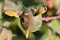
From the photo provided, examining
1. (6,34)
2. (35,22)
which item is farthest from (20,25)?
(35,22)

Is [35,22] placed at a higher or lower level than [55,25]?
higher

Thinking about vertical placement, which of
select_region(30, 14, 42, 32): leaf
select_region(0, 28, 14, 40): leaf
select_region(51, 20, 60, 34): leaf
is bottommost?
select_region(51, 20, 60, 34): leaf

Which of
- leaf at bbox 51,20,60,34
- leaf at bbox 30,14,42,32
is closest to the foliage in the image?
leaf at bbox 51,20,60,34

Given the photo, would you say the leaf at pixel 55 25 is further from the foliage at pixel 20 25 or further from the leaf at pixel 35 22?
the leaf at pixel 35 22

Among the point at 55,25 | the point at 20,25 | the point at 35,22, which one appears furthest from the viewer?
the point at 55,25

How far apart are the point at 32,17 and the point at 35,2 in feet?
1.04

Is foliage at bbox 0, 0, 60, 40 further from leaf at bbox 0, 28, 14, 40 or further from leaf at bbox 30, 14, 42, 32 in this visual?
leaf at bbox 30, 14, 42, 32

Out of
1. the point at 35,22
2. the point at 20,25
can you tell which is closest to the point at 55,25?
the point at 20,25

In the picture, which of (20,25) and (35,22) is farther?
(20,25)

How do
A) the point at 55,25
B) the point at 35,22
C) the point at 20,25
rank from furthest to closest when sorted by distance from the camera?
the point at 55,25
the point at 20,25
the point at 35,22

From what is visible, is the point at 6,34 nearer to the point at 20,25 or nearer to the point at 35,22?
the point at 20,25

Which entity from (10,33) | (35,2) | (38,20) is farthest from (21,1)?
Result: (38,20)

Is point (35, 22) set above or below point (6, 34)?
above

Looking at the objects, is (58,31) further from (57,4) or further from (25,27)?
(25,27)
